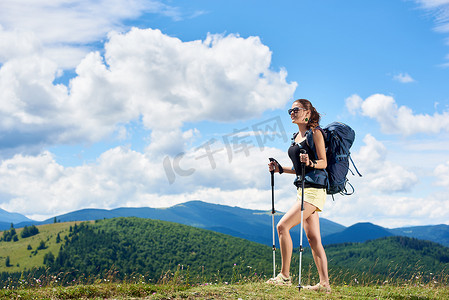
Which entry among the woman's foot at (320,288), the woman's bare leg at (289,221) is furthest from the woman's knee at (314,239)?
the woman's foot at (320,288)

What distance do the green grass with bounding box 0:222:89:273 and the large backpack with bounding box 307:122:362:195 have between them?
160 m

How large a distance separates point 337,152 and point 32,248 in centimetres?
18296

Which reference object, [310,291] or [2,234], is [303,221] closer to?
[310,291]

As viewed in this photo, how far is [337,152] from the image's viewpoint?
26.2ft

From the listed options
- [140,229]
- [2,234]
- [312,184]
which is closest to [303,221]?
[312,184]

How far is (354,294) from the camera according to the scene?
28.3ft

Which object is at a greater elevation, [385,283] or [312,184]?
[312,184]

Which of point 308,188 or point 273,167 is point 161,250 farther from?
point 308,188

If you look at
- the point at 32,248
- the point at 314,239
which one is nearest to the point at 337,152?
the point at 314,239

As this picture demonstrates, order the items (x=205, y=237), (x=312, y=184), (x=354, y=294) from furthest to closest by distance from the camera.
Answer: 1. (x=205, y=237)
2. (x=354, y=294)
3. (x=312, y=184)

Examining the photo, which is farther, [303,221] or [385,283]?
[385,283]

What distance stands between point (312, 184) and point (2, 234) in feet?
717

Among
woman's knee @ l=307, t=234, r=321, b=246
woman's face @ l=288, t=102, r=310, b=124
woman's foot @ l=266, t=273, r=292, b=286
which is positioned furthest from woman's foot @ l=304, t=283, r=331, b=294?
woman's face @ l=288, t=102, r=310, b=124

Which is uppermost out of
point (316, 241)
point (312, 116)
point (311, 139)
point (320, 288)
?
point (312, 116)
